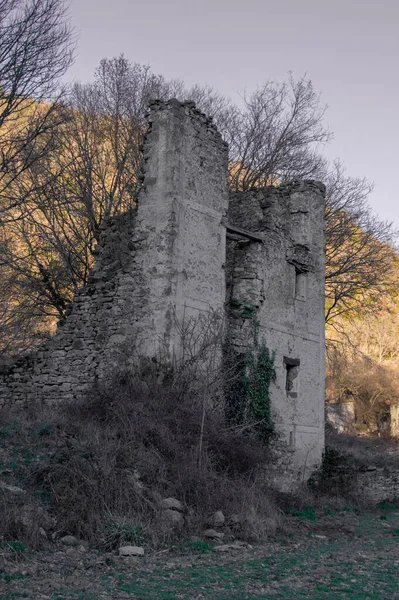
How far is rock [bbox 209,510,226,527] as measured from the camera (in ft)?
35.8

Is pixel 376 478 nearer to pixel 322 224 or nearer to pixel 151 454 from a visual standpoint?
pixel 322 224

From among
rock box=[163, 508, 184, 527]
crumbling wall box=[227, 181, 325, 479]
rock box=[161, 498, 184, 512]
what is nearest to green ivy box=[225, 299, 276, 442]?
crumbling wall box=[227, 181, 325, 479]

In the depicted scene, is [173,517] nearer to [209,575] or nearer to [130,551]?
[130,551]

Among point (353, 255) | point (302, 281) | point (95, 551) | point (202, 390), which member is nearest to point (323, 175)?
point (353, 255)

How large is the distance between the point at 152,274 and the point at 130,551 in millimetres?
7044

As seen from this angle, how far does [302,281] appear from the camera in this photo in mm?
19125

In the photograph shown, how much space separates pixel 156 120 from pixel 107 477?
8233mm

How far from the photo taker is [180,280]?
15.1 metres

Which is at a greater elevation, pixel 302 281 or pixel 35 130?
pixel 35 130

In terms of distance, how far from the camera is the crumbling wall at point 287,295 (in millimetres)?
17203

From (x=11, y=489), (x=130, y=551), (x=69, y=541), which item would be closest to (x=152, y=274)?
(x=11, y=489)

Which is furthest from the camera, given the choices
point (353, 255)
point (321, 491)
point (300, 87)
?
point (300, 87)

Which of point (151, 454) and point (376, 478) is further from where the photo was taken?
point (376, 478)

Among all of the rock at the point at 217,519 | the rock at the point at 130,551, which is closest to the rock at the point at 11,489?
the rock at the point at 130,551
